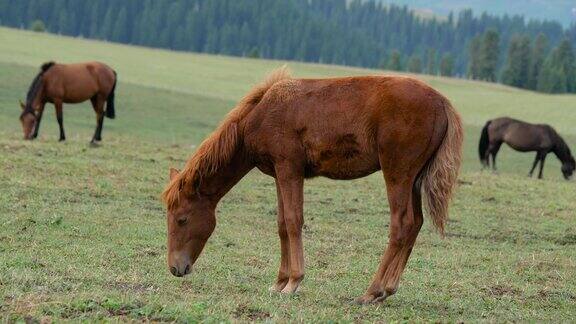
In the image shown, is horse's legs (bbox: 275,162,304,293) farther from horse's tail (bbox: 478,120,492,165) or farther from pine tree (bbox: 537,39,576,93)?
pine tree (bbox: 537,39,576,93)

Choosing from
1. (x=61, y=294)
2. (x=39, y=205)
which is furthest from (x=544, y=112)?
(x=61, y=294)

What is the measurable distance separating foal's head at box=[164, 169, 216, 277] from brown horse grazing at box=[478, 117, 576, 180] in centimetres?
1974

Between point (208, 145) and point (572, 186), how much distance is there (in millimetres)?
14277

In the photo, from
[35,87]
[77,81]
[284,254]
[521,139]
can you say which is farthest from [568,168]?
[284,254]

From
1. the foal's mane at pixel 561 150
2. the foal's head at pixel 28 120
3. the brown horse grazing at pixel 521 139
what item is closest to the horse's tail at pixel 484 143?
the brown horse grazing at pixel 521 139

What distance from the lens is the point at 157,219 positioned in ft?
41.1

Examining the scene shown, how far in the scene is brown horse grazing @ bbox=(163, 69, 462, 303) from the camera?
7.61m

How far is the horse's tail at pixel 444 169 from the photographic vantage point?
766 centimetres

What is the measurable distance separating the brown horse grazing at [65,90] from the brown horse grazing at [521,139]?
438 inches

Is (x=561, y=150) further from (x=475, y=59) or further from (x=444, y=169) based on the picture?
(x=475, y=59)

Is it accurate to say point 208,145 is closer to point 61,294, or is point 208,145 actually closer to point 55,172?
point 61,294

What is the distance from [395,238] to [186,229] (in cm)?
186

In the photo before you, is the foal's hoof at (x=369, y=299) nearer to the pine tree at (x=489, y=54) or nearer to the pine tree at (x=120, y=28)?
the pine tree at (x=489, y=54)

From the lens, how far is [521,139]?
27.1m
